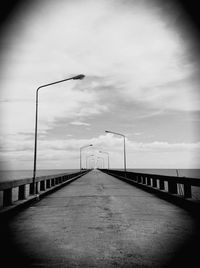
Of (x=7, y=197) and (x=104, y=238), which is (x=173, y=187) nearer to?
(x=7, y=197)

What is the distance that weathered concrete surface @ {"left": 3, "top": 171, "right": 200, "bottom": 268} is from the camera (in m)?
4.26

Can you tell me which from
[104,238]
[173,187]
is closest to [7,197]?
[104,238]

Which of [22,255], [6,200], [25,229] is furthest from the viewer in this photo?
[6,200]

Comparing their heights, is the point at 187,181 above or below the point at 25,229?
above

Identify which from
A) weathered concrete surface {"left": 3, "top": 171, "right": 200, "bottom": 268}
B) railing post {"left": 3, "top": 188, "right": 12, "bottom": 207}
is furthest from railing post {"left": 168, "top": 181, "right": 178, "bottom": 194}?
railing post {"left": 3, "top": 188, "right": 12, "bottom": 207}

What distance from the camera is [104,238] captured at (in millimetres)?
5523

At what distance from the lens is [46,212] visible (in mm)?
8938

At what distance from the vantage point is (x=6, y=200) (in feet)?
28.7

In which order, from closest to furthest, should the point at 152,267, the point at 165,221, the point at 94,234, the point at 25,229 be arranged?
the point at 152,267 < the point at 94,234 < the point at 25,229 < the point at 165,221

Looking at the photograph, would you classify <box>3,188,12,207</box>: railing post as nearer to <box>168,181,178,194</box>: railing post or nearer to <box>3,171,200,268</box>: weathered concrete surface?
<box>3,171,200,268</box>: weathered concrete surface

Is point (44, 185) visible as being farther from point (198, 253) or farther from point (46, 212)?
point (198, 253)

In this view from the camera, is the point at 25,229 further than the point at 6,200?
No

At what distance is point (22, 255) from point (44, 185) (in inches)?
432

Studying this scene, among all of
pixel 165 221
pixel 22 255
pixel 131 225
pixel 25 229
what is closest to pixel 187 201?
pixel 165 221
